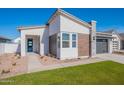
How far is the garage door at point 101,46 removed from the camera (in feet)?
56.4

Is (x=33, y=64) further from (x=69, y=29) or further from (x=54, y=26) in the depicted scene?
(x=54, y=26)

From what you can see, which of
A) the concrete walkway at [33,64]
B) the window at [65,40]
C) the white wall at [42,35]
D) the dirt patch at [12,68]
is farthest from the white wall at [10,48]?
the window at [65,40]

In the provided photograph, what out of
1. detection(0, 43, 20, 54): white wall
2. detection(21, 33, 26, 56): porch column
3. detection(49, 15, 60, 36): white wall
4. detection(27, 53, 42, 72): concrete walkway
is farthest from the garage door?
detection(0, 43, 20, 54): white wall

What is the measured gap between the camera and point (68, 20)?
13219 millimetres

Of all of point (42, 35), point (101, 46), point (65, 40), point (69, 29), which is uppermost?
point (69, 29)

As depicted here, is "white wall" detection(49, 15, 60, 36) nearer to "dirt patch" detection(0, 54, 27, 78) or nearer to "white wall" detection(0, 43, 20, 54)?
"dirt patch" detection(0, 54, 27, 78)

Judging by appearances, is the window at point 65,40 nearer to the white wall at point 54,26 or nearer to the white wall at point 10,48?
the white wall at point 54,26

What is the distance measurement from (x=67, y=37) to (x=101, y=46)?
6.63 metres

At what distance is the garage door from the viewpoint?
17188 mm

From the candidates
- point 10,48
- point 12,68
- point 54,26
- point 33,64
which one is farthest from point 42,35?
point 12,68

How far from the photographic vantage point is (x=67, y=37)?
42.8ft

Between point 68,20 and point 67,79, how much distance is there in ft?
25.4
